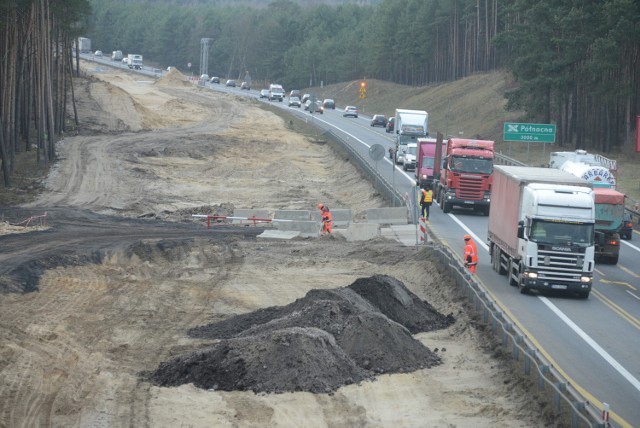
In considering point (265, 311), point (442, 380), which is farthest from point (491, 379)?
point (265, 311)

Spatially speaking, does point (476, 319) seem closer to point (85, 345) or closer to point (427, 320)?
point (427, 320)

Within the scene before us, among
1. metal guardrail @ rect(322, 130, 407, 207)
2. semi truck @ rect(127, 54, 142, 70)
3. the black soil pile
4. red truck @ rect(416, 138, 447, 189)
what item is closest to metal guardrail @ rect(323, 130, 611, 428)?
the black soil pile

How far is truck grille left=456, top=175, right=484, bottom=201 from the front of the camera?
46969mm

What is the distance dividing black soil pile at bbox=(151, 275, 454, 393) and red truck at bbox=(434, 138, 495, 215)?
2204cm

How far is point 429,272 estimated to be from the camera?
107ft

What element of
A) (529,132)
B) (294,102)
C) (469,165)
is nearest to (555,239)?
(469,165)

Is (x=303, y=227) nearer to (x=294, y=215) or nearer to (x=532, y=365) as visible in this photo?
(x=294, y=215)

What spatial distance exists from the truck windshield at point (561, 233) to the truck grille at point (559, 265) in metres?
0.32

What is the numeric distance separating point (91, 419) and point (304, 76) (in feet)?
545

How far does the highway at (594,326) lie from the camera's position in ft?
67.3

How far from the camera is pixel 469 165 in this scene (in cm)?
4722

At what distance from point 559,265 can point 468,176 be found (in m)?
18.1

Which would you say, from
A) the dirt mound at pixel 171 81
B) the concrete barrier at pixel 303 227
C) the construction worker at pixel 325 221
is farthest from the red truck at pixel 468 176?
the dirt mound at pixel 171 81

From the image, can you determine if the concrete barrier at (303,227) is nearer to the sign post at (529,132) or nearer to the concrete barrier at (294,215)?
the concrete barrier at (294,215)
